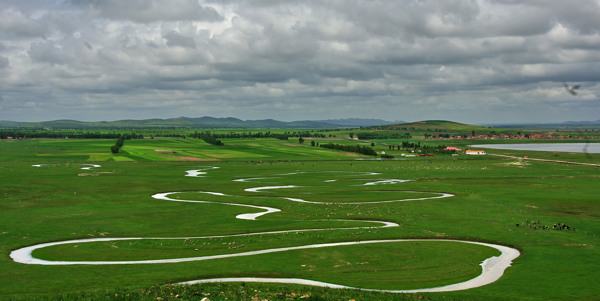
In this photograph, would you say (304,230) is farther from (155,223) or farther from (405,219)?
(155,223)

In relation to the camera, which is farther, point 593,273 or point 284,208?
point 284,208

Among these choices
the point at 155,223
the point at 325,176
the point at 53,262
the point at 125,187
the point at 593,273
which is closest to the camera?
the point at 593,273

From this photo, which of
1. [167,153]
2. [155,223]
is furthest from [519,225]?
[167,153]

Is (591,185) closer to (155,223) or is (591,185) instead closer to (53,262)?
(155,223)

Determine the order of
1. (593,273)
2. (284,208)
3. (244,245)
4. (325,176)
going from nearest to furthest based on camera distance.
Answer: (593,273) → (244,245) → (284,208) → (325,176)

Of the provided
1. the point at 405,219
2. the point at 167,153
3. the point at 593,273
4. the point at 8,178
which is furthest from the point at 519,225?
the point at 167,153

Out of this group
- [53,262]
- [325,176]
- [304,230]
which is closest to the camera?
[53,262]
